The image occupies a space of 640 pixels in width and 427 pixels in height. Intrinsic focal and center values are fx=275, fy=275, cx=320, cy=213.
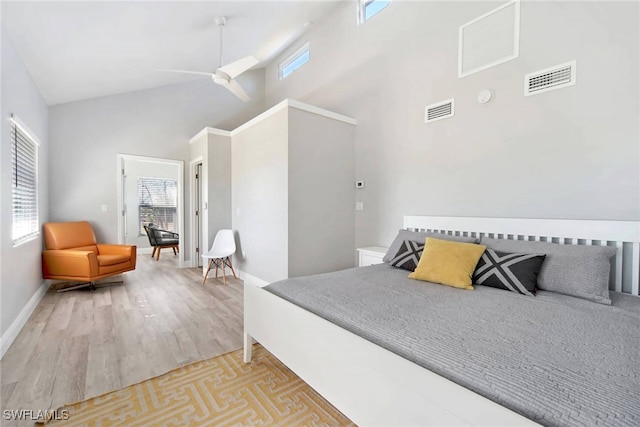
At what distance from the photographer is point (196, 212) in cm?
527

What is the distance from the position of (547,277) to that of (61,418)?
3007mm

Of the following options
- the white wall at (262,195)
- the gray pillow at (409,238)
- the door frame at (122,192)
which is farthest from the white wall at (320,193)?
the door frame at (122,192)

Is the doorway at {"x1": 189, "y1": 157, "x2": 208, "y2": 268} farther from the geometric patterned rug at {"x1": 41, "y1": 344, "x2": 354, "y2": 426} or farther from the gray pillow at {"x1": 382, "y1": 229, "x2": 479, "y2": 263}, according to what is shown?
the gray pillow at {"x1": 382, "y1": 229, "x2": 479, "y2": 263}

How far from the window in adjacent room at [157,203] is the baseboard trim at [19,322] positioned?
4.11 m

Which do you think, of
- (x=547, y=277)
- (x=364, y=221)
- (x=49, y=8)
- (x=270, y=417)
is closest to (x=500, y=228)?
(x=547, y=277)

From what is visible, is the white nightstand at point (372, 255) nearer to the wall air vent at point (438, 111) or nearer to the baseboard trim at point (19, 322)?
the wall air vent at point (438, 111)

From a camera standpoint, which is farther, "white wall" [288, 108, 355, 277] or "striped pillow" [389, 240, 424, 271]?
"white wall" [288, 108, 355, 277]

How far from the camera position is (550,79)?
222 cm

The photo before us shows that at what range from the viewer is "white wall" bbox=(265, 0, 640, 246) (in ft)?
6.50

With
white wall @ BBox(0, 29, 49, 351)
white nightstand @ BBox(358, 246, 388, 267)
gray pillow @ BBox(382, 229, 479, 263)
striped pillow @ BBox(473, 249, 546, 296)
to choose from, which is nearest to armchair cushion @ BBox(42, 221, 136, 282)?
white wall @ BBox(0, 29, 49, 351)

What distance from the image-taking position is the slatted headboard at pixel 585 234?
1.87 m

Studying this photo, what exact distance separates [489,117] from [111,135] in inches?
211

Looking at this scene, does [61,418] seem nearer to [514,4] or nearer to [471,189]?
[471,189]

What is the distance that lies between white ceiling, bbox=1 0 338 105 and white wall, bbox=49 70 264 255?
26cm
